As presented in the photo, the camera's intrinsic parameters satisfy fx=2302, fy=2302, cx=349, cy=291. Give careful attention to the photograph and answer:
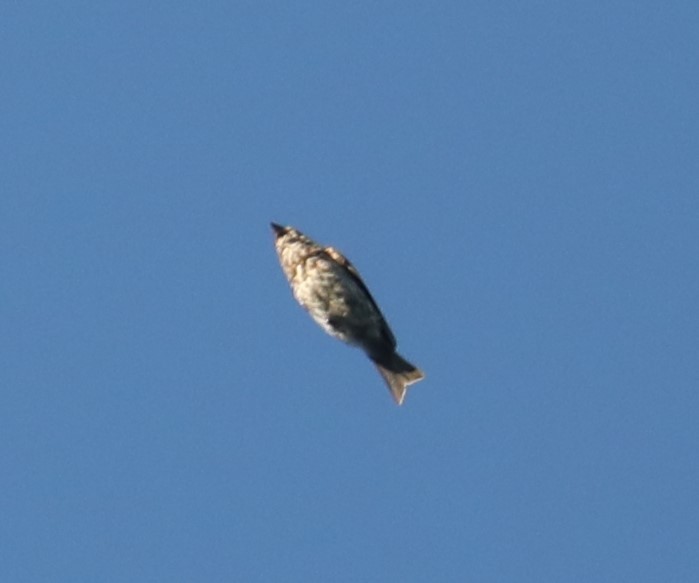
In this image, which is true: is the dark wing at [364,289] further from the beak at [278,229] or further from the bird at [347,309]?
the beak at [278,229]

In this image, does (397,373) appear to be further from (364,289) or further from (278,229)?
(278,229)

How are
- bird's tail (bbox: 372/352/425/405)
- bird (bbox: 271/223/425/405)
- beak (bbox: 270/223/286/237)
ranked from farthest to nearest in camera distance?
1. beak (bbox: 270/223/286/237)
2. bird's tail (bbox: 372/352/425/405)
3. bird (bbox: 271/223/425/405)

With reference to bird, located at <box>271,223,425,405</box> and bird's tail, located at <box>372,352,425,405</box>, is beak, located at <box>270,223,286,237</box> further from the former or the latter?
bird's tail, located at <box>372,352,425,405</box>

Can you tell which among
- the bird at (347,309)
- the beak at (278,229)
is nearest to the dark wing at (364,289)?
the bird at (347,309)

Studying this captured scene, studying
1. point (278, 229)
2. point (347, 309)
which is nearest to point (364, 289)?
point (347, 309)

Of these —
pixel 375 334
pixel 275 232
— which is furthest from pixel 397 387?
pixel 275 232

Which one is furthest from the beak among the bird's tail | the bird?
the bird's tail

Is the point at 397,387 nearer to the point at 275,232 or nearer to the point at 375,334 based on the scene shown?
the point at 375,334
